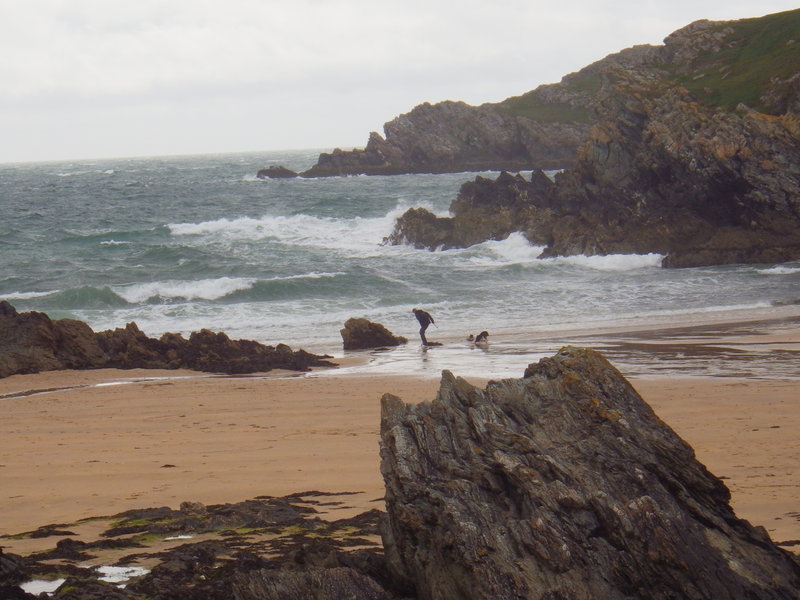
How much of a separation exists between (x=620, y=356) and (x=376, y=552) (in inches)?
401

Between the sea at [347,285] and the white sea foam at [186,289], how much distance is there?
9cm

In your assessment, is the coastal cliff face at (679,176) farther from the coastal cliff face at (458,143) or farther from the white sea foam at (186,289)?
the coastal cliff face at (458,143)

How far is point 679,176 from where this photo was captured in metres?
31.1

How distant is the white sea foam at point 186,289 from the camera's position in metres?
27.4

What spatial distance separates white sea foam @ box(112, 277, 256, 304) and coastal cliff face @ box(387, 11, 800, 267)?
1086 cm

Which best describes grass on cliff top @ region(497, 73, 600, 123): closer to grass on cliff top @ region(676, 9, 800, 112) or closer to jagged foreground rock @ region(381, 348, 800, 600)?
grass on cliff top @ region(676, 9, 800, 112)

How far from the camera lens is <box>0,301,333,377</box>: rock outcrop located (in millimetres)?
15102

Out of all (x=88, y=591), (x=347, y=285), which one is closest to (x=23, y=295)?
(x=347, y=285)

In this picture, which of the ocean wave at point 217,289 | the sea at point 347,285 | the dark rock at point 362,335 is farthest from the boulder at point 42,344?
the ocean wave at point 217,289

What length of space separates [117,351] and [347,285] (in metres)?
12.6

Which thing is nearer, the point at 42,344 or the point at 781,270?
the point at 42,344

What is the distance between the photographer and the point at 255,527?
6.04m

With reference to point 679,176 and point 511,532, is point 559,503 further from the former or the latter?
point 679,176

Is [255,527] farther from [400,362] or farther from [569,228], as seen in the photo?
[569,228]
